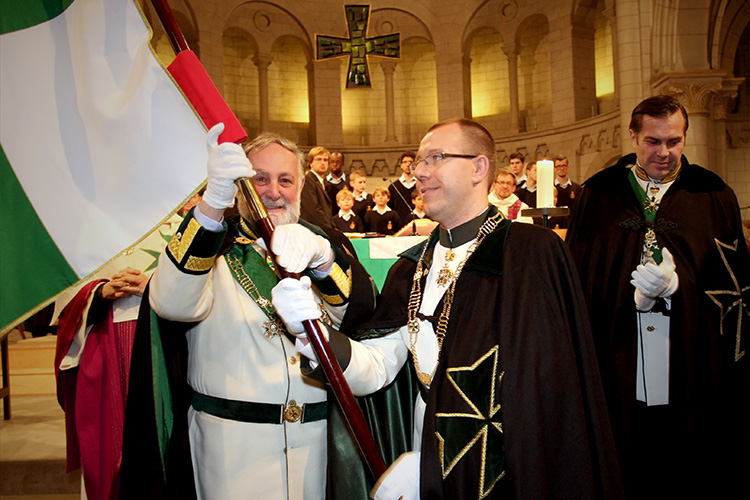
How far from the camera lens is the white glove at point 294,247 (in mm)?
1917

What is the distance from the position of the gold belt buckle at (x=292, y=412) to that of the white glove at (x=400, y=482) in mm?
512

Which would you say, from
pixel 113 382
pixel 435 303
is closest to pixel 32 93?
pixel 435 303

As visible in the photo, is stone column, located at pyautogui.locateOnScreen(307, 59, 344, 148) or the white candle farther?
stone column, located at pyautogui.locateOnScreen(307, 59, 344, 148)

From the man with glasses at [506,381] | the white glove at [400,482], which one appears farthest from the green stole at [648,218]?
the white glove at [400,482]

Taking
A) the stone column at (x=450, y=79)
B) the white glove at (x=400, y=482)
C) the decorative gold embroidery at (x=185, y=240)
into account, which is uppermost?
the stone column at (x=450, y=79)

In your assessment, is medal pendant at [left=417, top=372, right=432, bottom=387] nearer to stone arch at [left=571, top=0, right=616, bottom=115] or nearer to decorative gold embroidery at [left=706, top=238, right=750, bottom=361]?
decorative gold embroidery at [left=706, top=238, right=750, bottom=361]

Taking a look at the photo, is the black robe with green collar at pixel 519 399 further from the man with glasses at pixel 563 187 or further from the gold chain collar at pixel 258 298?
the man with glasses at pixel 563 187

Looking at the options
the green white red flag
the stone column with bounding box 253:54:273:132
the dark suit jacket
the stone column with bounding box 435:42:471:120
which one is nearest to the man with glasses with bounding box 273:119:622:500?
the green white red flag

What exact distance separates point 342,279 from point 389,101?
14095mm

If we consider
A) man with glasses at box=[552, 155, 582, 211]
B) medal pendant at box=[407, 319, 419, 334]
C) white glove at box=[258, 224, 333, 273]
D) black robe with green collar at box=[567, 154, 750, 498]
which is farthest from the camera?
man with glasses at box=[552, 155, 582, 211]

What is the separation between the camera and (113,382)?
339cm

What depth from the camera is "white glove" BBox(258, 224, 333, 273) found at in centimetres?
192

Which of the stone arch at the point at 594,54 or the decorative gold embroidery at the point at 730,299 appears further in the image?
the stone arch at the point at 594,54

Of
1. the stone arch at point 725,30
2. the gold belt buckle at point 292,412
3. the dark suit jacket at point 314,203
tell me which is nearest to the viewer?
the gold belt buckle at point 292,412
